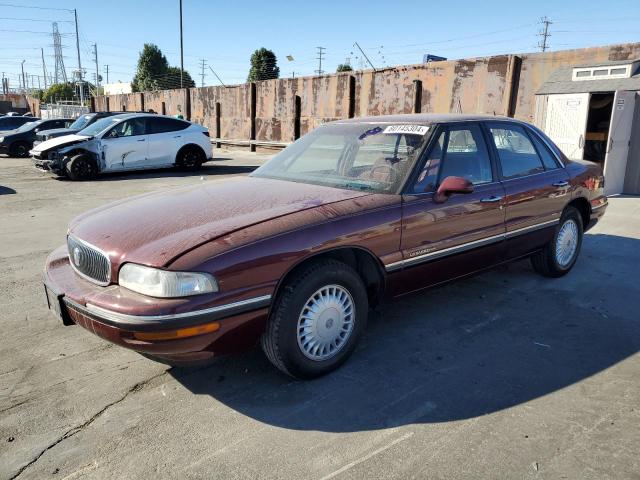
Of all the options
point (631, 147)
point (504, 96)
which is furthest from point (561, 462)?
point (504, 96)

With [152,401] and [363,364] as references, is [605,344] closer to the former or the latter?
[363,364]

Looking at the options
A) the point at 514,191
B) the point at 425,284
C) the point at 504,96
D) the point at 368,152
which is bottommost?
the point at 425,284

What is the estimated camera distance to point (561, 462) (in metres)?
2.37

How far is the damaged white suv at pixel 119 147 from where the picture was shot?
481 inches

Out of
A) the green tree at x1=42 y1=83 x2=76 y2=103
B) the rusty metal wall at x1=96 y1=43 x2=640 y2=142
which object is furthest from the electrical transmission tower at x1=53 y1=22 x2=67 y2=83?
the rusty metal wall at x1=96 y1=43 x2=640 y2=142

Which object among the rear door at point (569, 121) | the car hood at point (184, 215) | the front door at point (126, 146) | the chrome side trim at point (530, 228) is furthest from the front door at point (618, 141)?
the front door at point (126, 146)

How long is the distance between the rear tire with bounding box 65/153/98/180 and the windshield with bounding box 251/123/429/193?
372 inches

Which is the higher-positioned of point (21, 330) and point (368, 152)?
point (368, 152)

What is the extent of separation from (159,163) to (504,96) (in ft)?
29.5

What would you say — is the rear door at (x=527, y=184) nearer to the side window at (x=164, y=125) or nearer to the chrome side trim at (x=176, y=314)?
the chrome side trim at (x=176, y=314)

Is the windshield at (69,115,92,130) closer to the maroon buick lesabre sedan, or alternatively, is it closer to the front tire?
the maroon buick lesabre sedan

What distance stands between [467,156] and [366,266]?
4.43 ft

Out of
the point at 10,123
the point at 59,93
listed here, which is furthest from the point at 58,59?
the point at 10,123

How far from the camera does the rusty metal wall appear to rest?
12.0 metres
